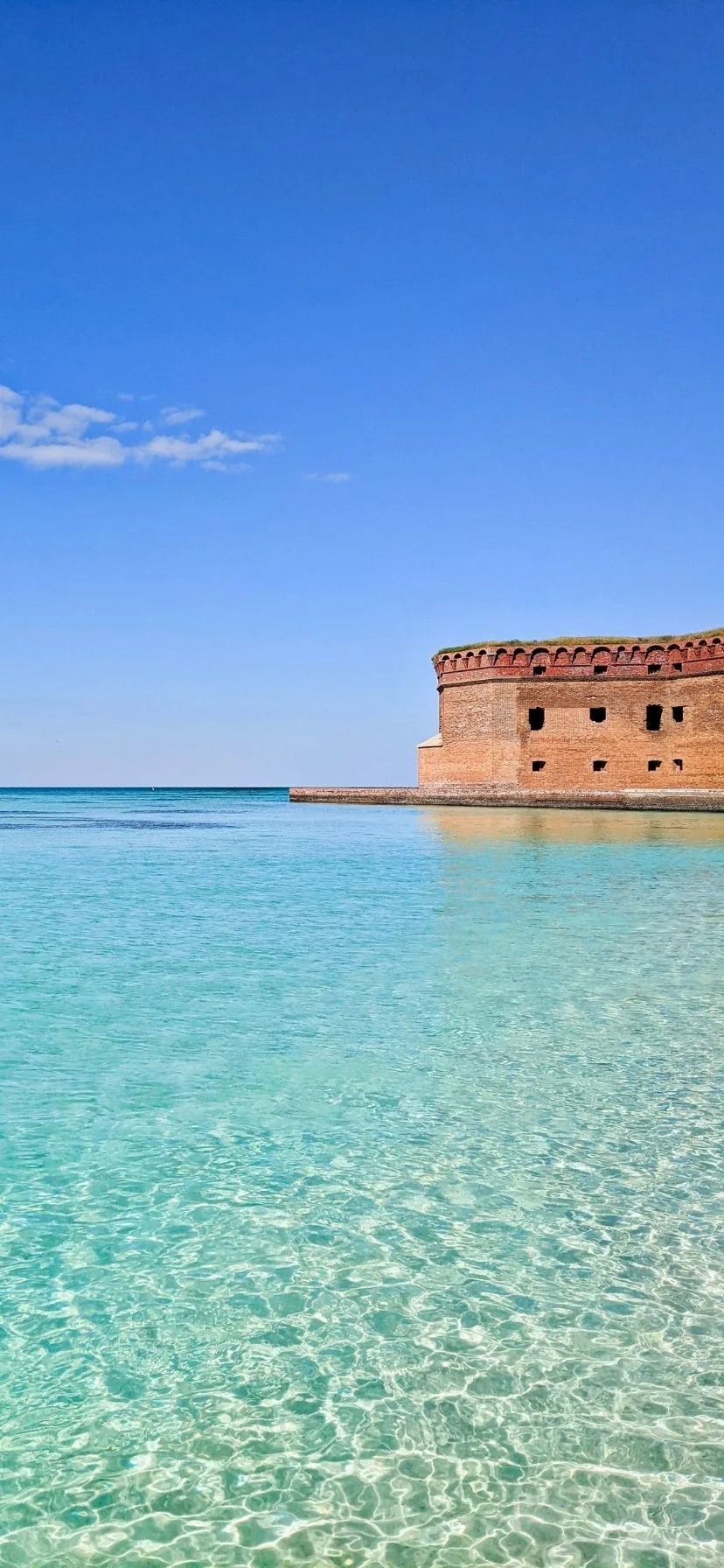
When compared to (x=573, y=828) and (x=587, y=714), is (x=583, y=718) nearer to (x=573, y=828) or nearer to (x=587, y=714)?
(x=587, y=714)

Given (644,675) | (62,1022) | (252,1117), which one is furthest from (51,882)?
(644,675)

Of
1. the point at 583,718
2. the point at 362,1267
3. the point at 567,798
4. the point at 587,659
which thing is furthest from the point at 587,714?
the point at 362,1267

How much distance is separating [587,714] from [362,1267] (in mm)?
30484

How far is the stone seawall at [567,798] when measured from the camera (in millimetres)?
28391

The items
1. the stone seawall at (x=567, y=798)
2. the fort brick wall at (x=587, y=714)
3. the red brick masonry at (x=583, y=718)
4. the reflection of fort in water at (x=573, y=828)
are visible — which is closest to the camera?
the reflection of fort in water at (x=573, y=828)

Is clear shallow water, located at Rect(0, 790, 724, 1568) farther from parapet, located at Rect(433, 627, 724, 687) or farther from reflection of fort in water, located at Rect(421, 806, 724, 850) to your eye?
parapet, located at Rect(433, 627, 724, 687)

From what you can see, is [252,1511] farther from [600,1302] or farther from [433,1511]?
[600,1302]

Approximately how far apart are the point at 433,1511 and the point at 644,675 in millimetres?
31569

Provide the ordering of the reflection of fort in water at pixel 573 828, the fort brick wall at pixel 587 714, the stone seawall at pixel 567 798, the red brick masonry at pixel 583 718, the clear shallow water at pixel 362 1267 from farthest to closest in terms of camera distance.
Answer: the fort brick wall at pixel 587 714 < the red brick masonry at pixel 583 718 < the stone seawall at pixel 567 798 < the reflection of fort in water at pixel 573 828 < the clear shallow water at pixel 362 1267

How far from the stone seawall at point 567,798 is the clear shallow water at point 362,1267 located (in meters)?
22.6

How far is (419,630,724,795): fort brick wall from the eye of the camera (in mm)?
31719

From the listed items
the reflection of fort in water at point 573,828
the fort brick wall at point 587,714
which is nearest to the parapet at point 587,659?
the fort brick wall at point 587,714

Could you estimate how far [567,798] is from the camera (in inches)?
1211

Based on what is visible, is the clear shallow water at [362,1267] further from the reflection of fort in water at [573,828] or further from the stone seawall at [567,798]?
the stone seawall at [567,798]
